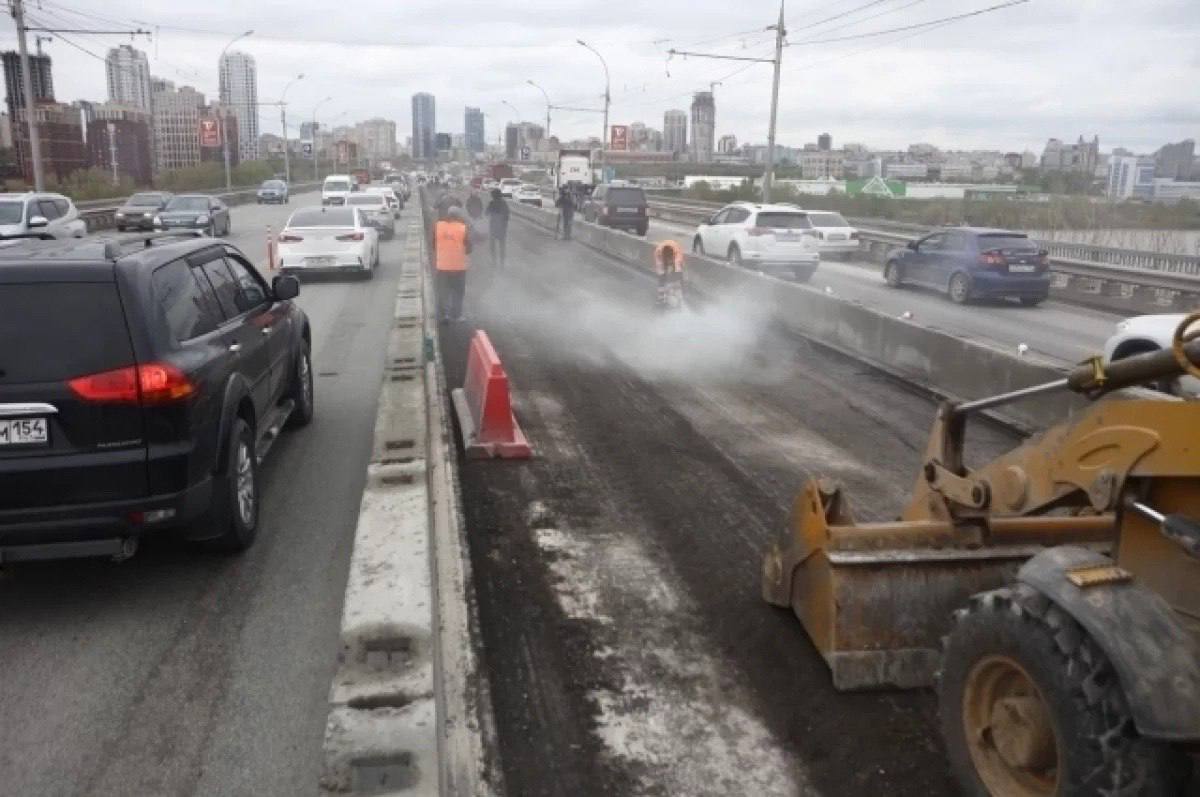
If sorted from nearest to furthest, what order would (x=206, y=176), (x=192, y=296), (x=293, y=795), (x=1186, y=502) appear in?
(x=1186, y=502)
(x=293, y=795)
(x=192, y=296)
(x=206, y=176)

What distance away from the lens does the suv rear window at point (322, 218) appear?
23531mm

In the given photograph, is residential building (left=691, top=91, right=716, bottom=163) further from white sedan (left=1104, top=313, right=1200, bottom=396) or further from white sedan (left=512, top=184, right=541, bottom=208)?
white sedan (left=1104, top=313, right=1200, bottom=396)

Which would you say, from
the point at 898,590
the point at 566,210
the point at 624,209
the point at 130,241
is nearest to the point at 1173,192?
the point at 624,209

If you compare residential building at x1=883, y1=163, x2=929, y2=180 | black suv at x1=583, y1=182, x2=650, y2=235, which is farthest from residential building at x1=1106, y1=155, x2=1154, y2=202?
residential building at x1=883, y1=163, x2=929, y2=180

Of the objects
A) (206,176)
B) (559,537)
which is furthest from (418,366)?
(206,176)

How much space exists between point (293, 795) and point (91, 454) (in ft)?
7.64

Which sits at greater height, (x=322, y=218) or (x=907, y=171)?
(x=322, y=218)

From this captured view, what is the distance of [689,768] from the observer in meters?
4.24

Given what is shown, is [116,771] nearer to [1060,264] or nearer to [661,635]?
[661,635]

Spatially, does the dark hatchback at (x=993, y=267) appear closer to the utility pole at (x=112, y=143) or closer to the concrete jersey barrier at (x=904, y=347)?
the concrete jersey barrier at (x=904, y=347)

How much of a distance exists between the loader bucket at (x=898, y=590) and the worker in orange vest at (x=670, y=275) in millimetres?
13594

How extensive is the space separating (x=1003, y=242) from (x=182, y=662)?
2154 centimetres

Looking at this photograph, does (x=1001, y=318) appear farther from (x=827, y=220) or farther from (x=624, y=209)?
(x=624, y=209)

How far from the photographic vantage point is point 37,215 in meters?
26.7
